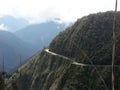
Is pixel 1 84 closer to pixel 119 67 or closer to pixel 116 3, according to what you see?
pixel 116 3

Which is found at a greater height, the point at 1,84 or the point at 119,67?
the point at 1,84

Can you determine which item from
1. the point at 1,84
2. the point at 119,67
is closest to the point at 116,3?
the point at 1,84

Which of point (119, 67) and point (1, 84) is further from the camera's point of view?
point (119, 67)

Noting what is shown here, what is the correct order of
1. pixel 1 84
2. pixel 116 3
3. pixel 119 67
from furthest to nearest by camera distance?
pixel 119 67, pixel 1 84, pixel 116 3

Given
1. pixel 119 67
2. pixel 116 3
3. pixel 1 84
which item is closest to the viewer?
pixel 116 3

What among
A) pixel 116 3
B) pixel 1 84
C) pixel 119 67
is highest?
pixel 116 3

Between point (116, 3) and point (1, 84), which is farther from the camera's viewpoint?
point (1, 84)
